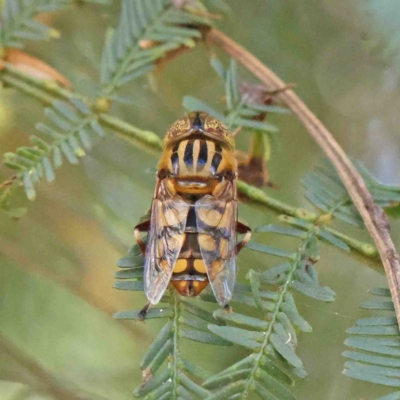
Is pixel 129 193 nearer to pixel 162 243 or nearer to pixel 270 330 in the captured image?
pixel 162 243

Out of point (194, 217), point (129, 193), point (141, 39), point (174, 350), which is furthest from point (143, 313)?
point (129, 193)

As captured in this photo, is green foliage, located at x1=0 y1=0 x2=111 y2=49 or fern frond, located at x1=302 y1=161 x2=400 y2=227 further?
green foliage, located at x1=0 y1=0 x2=111 y2=49

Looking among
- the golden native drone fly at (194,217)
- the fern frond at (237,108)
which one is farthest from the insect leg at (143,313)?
the fern frond at (237,108)

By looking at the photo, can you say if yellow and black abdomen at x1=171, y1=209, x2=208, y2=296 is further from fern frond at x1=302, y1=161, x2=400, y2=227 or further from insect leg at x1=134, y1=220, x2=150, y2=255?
fern frond at x1=302, y1=161, x2=400, y2=227

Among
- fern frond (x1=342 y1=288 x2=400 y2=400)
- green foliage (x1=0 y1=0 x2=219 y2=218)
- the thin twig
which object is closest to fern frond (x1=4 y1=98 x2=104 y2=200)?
green foliage (x1=0 y1=0 x2=219 y2=218)

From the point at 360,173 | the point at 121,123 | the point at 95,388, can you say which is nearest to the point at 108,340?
the point at 95,388

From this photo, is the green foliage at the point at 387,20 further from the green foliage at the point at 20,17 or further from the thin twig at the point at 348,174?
the green foliage at the point at 20,17

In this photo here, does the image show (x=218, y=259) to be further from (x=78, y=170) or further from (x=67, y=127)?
(x=78, y=170)
